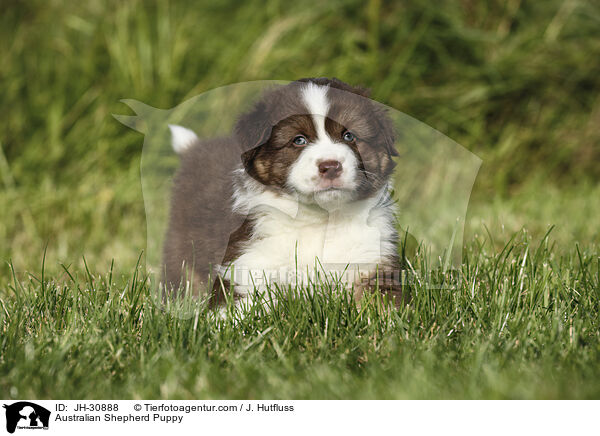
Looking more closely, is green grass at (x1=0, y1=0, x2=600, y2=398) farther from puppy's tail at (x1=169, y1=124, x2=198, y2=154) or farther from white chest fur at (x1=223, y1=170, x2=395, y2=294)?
puppy's tail at (x1=169, y1=124, x2=198, y2=154)

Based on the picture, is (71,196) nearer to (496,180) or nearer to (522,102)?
(496,180)

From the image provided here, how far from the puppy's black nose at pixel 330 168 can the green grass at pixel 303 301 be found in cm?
55

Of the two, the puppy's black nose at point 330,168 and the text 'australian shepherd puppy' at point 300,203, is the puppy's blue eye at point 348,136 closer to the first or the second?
the text 'australian shepherd puppy' at point 300,203

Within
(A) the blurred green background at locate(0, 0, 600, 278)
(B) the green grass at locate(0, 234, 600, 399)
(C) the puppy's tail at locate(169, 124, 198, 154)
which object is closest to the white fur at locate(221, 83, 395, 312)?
(B) the green grass at locate(0, 234, 600, 399)

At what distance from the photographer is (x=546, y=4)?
20.4 feet

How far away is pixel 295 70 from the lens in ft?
16.0

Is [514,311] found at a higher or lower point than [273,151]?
lower

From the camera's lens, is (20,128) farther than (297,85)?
Yes
